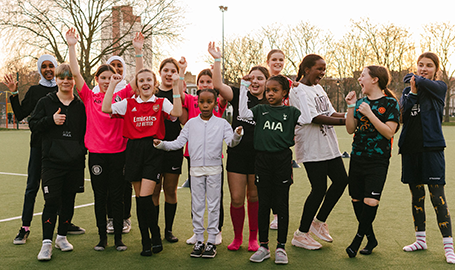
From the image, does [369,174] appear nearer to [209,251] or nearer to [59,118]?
[209,251]

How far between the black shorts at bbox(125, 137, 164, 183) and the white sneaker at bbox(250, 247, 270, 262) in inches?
49.6

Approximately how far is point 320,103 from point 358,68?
4466cm

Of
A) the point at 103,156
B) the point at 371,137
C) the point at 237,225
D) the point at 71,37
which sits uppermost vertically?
the point at 71,37

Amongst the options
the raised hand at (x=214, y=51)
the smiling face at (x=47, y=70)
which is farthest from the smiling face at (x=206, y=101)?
the smiling face at (x=47, y=70)

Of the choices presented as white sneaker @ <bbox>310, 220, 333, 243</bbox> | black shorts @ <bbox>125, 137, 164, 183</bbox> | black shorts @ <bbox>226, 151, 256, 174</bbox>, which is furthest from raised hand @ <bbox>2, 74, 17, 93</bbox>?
white sneaker @ <bbox>310, 220, 333, 243</bbox>

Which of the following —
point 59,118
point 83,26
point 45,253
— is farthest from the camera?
point 83,26

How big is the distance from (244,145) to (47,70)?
99.6 inches

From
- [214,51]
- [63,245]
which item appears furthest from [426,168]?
[63,245]

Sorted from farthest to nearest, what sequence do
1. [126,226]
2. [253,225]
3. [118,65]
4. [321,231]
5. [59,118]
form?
[118,65]
[126,226]
[321,231]
[253,225]
[59,118]

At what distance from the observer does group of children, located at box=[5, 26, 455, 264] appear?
3.98 meters

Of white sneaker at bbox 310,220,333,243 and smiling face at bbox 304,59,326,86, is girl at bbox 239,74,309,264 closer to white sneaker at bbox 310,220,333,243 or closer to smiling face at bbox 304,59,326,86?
smiling face at bbox 304,59,326,86

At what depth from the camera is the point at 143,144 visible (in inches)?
164

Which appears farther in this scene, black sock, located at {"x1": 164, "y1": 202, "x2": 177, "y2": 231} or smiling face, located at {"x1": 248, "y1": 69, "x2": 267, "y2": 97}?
black sock, located at {"x1": 164, "y1": 202, "x2": 177, "y2": 231}

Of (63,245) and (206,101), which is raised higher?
(206,101)
